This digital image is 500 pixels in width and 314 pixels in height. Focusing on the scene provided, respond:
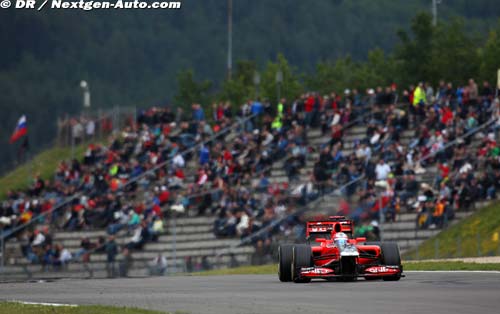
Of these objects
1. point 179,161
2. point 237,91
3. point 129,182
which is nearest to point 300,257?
point 129,182

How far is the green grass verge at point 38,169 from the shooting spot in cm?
6812

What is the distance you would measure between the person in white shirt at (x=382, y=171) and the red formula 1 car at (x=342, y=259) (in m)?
19.3

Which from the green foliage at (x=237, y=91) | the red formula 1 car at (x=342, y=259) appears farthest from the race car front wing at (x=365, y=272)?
the green foliage at (x=237, y=91)

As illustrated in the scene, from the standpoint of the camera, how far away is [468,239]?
43656 mm

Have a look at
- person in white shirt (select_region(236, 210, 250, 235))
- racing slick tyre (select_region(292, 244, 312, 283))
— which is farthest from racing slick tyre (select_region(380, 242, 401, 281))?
person in white shirt (select_region(236, 210, 250, 235))

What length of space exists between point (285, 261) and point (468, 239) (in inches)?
638

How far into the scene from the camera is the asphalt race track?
65.9 ft

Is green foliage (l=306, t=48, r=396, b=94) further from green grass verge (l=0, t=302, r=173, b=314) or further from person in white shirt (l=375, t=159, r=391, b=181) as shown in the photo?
green grass verge (l=0, t=302, r=173, b=314)

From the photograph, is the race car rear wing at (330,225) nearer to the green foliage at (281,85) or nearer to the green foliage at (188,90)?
the green foliage at (281,85)

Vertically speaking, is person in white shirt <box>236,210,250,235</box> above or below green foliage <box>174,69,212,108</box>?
below

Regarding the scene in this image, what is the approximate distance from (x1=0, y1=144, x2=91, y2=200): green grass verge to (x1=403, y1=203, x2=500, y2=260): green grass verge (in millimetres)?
26169

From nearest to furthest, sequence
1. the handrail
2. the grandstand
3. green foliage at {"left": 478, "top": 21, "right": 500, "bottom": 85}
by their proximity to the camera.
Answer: the grandstand, the handrail, green foliage at {"left": 478, "top": 21, "right": 500, "bottom": 85}

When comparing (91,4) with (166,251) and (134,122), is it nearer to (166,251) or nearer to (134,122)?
(134,122)

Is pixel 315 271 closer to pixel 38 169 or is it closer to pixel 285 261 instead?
pixel 285 261
